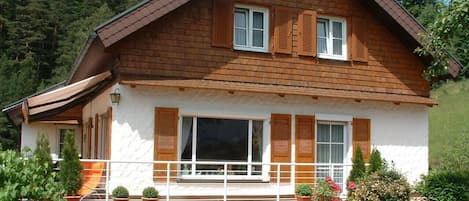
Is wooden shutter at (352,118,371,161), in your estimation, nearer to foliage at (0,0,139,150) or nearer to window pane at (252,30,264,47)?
window pane at (252,30,264,47)

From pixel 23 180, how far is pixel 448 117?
40985 millimetres

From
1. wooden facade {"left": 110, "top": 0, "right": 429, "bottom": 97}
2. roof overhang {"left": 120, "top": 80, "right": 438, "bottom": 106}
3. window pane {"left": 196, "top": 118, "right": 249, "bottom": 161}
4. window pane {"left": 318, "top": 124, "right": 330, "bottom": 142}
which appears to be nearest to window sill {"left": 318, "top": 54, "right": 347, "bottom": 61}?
wooden facade {"left": 110, "top": 0, "right": 429, "bottom": 97}

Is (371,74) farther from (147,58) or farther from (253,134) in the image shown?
(147,58)

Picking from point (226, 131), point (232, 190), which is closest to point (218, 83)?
point (226, 131)

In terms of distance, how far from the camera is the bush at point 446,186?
16.7m

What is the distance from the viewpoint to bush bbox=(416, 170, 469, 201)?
1669 centimetres

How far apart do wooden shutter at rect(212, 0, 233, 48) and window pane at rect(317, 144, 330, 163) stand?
412 cm

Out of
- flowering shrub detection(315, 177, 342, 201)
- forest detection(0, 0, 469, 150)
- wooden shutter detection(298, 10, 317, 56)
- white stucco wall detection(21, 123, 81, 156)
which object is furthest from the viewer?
forest detection(0, 0, 469, 150)

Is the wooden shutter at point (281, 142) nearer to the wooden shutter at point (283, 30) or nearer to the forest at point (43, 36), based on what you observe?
the wooden shutter at point (283, 30)

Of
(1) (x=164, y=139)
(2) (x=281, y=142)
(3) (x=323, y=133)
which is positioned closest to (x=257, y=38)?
(2) (x=281, y=142)

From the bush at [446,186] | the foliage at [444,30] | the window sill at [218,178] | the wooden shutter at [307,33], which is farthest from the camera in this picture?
the wooden shutter at [307,33]

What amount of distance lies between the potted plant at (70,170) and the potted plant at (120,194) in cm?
84

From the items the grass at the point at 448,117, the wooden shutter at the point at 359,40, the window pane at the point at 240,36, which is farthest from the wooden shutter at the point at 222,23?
the grass at the point at 448,117

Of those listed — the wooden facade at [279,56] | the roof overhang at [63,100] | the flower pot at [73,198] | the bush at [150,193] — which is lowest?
the flower pot at [73,198]
